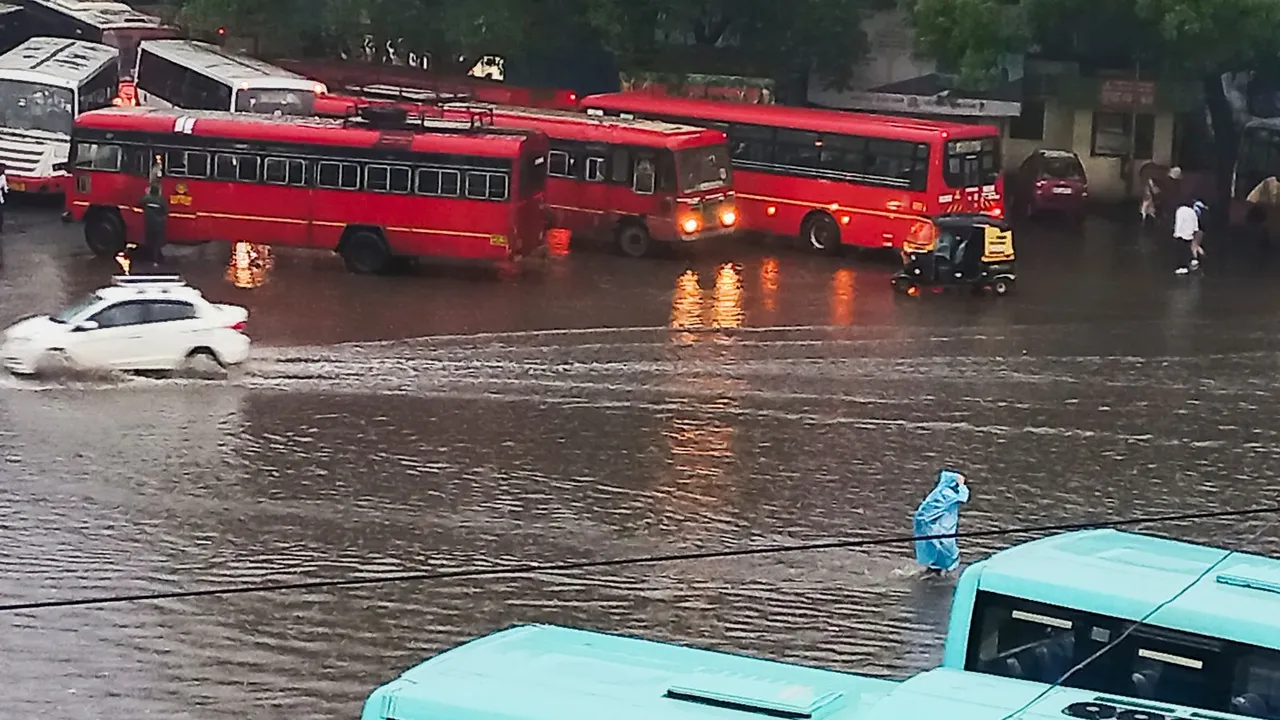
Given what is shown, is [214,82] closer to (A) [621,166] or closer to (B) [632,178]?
(A) [621,166]

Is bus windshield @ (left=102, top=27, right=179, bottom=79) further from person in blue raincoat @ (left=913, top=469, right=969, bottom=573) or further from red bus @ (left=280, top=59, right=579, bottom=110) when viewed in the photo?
person in blue raincoat @ (left=913, top=469, right=969, bottom=573)

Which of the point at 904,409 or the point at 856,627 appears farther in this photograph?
the point at 904,409

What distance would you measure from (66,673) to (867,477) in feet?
24.3

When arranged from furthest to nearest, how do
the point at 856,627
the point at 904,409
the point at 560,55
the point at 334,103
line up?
the point at 560,55
the point at 334,103
the point at 904,409
the point at 856,627

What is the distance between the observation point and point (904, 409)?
18891 mm

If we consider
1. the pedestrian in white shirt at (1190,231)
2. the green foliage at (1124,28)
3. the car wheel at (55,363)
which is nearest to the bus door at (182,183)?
the car wheel at (55,363)

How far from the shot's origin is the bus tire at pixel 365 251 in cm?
2647

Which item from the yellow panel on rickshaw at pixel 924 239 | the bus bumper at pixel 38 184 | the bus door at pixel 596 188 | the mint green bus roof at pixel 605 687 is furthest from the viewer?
the bus bumper at pixel 38 184

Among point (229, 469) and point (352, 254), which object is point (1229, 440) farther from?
point (352, 254)

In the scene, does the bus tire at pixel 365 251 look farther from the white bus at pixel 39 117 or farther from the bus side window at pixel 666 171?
the white bus at pixel 39 117

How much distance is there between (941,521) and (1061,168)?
2365 cm

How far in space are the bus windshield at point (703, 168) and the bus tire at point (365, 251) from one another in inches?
183

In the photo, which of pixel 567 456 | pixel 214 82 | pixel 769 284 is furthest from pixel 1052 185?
pixel 567 456

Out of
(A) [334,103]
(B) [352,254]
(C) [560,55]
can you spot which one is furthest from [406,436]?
(C) [560,55]
